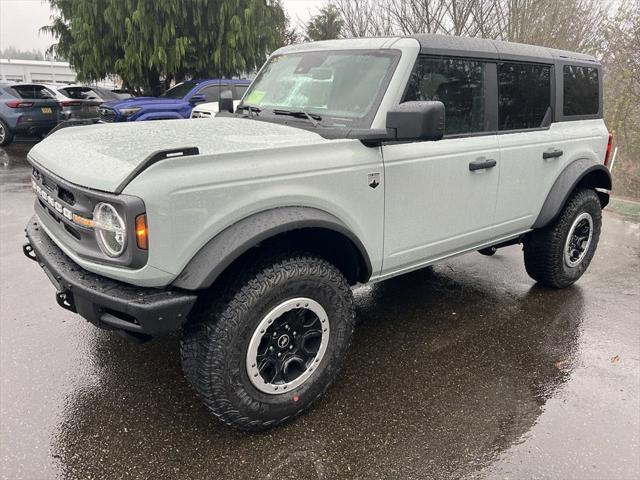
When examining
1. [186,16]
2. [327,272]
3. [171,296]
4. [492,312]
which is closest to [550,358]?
[492,312]

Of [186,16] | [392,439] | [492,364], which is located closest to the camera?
[392,439]

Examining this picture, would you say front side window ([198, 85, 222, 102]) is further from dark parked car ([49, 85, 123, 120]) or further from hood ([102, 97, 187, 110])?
dark parked car ([49, 85, 123, 120])

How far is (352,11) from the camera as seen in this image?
1675 centimetres

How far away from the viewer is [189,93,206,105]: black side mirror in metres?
11.3

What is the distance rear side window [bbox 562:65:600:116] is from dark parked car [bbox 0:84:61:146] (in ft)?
41.5

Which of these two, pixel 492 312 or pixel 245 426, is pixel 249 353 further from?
pixel 492 312

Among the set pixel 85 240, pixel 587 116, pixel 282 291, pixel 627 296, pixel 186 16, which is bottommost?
pixel 627 296

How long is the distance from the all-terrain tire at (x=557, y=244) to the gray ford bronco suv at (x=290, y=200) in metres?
0.44

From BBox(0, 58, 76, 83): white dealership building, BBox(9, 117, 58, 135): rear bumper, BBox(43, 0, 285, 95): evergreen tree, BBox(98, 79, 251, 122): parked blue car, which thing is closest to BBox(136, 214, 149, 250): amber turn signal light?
BBox(98, 79, 251, 122): parked blue car

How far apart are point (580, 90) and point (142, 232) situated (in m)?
3.96

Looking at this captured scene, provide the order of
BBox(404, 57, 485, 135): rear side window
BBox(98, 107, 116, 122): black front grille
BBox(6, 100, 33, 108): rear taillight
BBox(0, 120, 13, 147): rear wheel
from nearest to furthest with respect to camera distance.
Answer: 1. BBox(404, 57, 485, 135): rear side window
2. BBox(98, 107, 116, 122): black front grille
3. BBox(6, 100, 33, 108): rear taillight
4. BBox(0, 120, 13, 147): rear wheel

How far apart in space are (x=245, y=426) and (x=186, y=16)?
15.1m

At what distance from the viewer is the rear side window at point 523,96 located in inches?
148

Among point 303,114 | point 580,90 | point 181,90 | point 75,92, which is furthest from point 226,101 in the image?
point 75,92
